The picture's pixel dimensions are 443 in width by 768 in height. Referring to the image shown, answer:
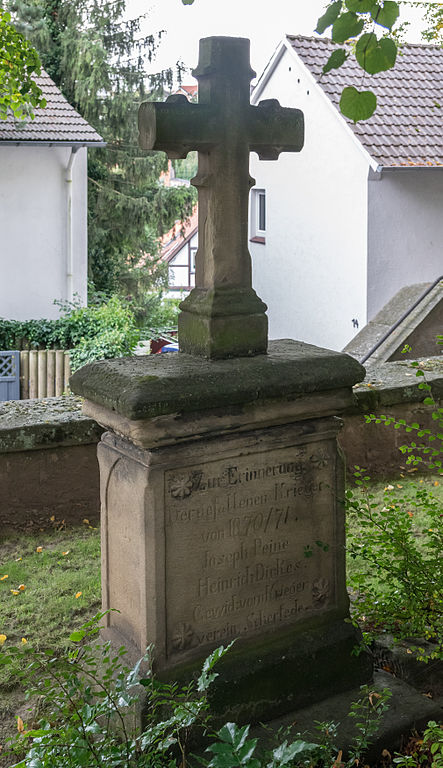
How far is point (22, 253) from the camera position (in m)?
16.4

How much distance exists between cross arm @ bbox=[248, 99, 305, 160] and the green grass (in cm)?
244

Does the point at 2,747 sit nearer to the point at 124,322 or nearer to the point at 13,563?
the point at 13,563

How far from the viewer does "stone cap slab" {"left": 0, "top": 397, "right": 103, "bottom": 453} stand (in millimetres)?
5121

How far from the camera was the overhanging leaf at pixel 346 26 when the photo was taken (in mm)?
2918

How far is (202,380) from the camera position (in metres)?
3.12

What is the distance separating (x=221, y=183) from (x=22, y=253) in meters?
13.7

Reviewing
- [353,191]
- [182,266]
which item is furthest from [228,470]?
[182,266]

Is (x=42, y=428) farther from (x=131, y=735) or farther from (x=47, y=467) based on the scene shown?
(x=131, y=735)

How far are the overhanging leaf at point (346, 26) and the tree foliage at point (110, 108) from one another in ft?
68.0

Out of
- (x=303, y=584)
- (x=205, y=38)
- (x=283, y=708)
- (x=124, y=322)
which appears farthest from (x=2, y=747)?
(x=124, y=322)

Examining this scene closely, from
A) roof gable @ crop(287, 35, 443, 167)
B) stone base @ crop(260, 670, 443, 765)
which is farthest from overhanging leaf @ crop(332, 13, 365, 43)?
roof gable @ crop(287, 35, 443, 167)

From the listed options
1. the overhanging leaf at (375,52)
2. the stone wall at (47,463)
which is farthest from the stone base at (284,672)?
the overhanging leaf at (375,52)

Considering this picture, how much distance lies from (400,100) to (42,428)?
12.3 metres

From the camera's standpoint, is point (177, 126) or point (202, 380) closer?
point (202, 380)
